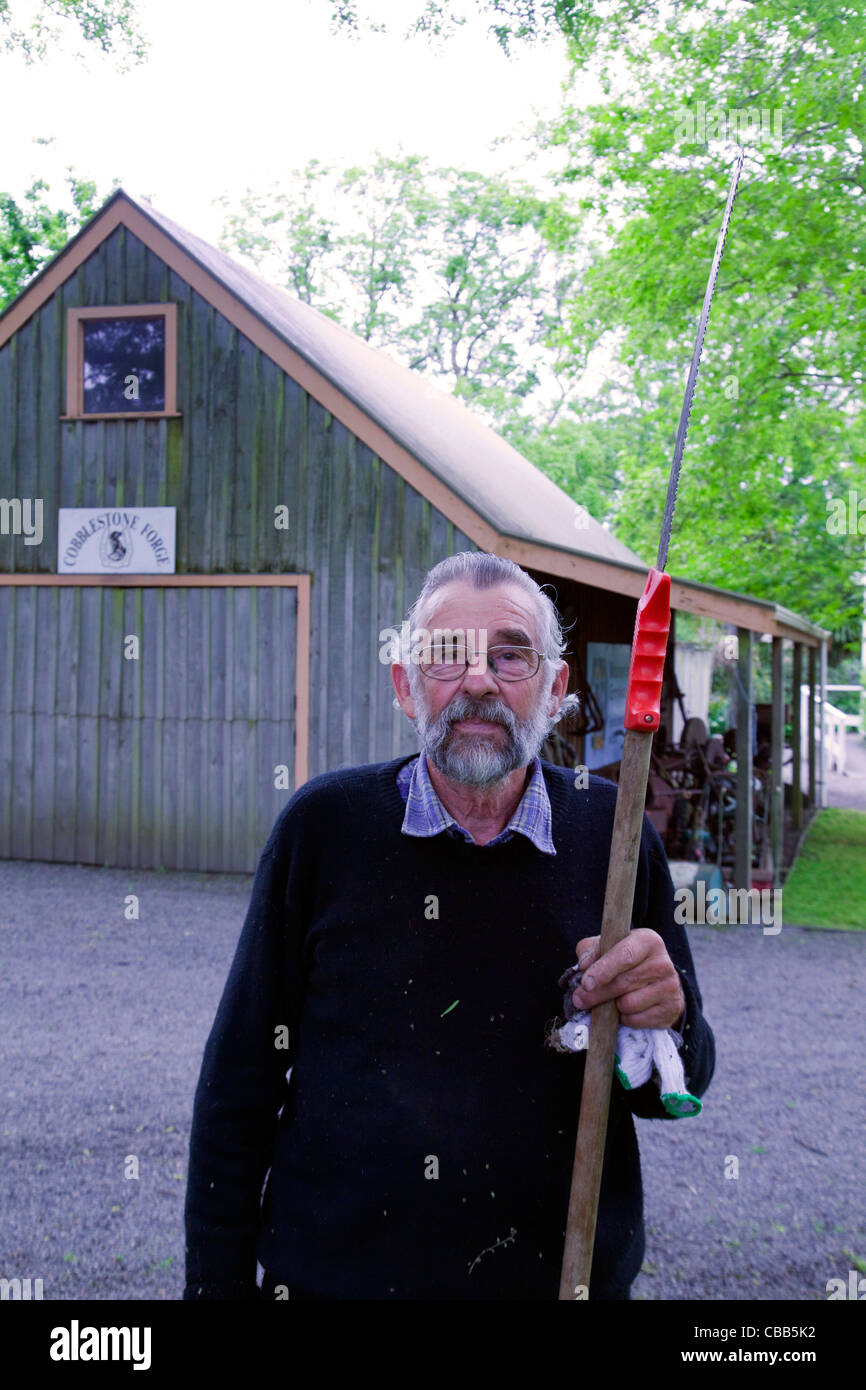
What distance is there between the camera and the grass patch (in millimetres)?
10531

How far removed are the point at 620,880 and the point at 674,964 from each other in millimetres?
391

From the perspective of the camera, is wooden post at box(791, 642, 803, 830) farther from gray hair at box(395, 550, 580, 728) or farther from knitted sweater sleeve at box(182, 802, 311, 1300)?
knitted sweater sleeve at box(182, 802, 311, 1300)

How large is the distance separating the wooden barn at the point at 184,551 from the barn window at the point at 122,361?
2 centimetres

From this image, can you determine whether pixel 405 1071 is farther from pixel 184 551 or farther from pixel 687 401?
pixel 184 551

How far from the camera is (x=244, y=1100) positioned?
2057 mm

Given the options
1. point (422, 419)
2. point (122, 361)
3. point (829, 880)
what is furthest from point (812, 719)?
point (122, 361)

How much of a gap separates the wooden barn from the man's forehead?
7.95m

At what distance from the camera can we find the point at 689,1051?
195 centimetres

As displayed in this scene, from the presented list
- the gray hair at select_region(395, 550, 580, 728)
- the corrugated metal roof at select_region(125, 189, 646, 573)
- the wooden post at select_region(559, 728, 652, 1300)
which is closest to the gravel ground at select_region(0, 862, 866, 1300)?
the wooden post at select_region(559, 728, 652, 1300)

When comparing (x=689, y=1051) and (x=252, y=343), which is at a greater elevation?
→ (x=252, y=343)

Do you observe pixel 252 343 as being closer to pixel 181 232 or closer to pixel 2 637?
pixel 181 232

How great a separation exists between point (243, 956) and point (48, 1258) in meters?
2.59
